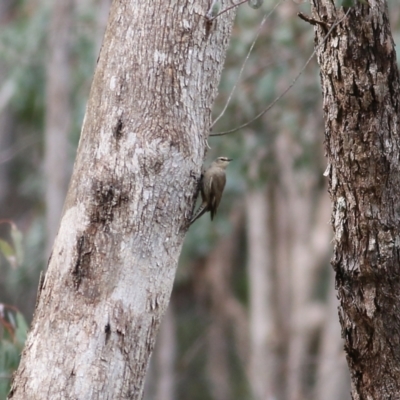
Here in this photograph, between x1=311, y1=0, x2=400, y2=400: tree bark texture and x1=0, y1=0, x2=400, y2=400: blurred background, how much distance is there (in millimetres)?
1875

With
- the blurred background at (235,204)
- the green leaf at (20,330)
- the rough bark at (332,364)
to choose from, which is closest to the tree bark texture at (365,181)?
the green leaf at (20,330)

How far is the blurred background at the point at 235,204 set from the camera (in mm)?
7855

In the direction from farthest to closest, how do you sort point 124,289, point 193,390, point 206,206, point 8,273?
point 193,390 < point 8,273 < point 206,206 < point 124,289

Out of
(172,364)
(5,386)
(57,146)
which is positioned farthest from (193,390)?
(5,386)

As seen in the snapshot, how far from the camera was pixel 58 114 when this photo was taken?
28.1 ft

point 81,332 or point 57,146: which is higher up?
point 57,146

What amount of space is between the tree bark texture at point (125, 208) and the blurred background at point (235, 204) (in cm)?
135

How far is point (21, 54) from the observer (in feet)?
29.2

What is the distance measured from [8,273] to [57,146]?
401 cm

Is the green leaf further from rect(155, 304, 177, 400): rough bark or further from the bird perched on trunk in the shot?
rect(155, 304, 177, 400): rough bark

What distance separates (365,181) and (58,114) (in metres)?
6.12

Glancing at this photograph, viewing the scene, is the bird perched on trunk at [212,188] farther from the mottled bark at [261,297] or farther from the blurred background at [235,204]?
the mottled bark at [261,297]

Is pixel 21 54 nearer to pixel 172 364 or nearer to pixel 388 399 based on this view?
pixel 172 364

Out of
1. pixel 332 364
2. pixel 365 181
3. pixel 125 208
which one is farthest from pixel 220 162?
pixel 332 364
